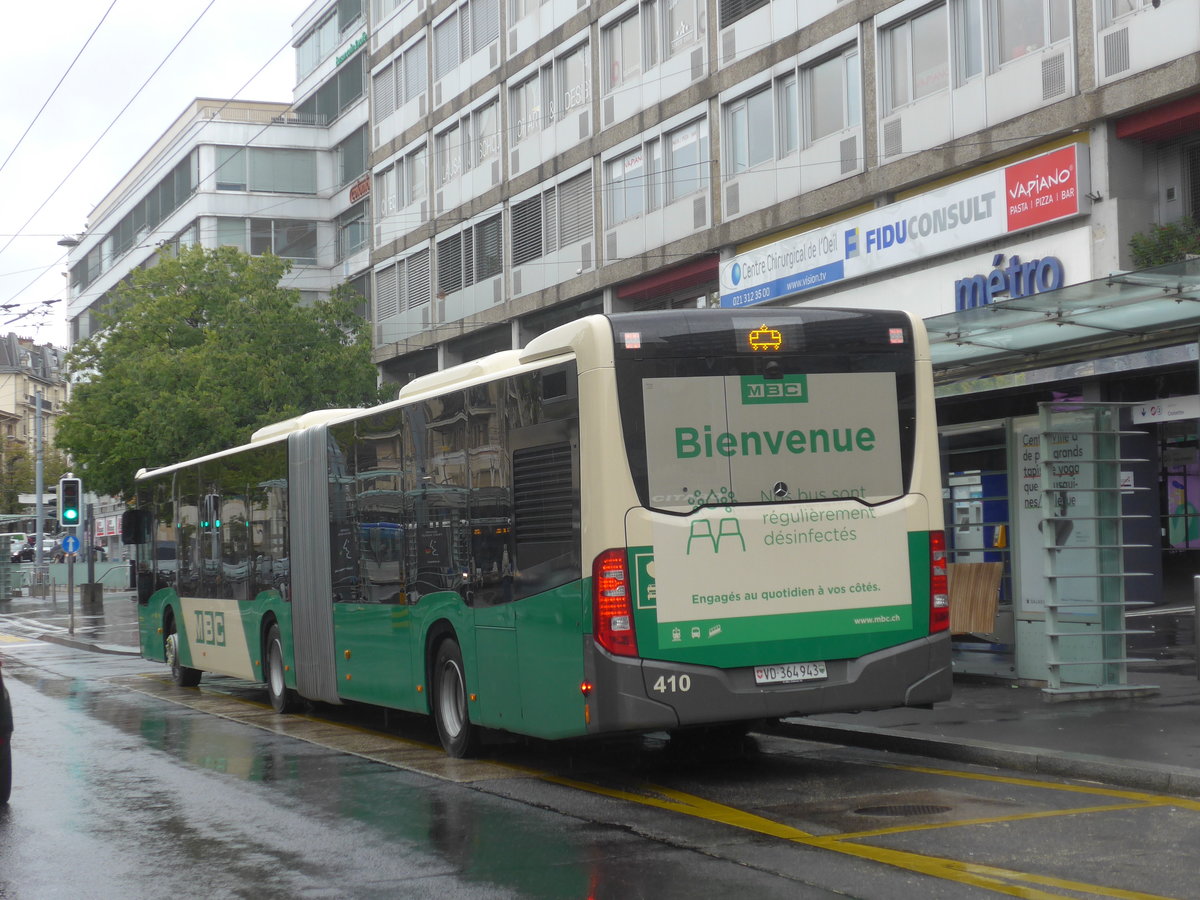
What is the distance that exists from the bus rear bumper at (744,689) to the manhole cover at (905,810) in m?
1.10

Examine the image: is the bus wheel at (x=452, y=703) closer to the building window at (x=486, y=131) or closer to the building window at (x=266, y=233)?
the building window at (x=486, y=131)

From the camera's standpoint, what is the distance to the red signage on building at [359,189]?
182 ft

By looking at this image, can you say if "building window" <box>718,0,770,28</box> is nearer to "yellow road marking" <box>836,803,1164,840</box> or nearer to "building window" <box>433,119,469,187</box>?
"building window" <box>433,119,469,187</box>

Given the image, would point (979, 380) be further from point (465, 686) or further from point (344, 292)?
point (344, 292)

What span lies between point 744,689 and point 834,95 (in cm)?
1940

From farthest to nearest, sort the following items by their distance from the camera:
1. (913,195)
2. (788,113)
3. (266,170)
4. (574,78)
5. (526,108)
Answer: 1. (266,170)
2. (526,108)
3. (574,78)
4. (788,113)
5. (913,195)

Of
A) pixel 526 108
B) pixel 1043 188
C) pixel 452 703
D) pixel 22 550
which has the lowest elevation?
pixel 22 550

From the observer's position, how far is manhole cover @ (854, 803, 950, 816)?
851 centimetres

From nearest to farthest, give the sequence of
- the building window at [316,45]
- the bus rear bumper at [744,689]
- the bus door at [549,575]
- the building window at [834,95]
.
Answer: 1. the bus rear bumper at [744,689]
2. the bus door at [549,575]
3. the building window at [834,95]
4. the building window at [316,45]

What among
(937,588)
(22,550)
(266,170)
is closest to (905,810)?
(937,588)

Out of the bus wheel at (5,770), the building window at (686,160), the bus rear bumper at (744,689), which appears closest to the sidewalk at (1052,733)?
the bus rear bumper at (744,689)

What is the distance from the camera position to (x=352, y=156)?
59.3 m

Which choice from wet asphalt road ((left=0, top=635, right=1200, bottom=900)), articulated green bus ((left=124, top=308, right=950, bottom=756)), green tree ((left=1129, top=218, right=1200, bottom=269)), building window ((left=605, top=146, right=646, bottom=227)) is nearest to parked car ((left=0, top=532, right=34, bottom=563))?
building window ((left=605, top=146, right=646, bottom=227))

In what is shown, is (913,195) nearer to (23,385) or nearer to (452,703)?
(452,703)
